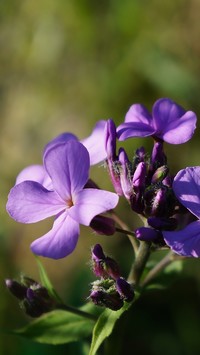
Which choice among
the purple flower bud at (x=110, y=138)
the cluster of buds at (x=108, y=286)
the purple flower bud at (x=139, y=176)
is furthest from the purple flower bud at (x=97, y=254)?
the purple flower bud at (x=110, y=138)

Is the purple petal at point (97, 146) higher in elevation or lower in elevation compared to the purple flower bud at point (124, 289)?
higher

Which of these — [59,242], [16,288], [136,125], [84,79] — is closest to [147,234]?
[59,242]

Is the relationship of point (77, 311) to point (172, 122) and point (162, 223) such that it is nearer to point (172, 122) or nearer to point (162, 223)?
point (162, 223)

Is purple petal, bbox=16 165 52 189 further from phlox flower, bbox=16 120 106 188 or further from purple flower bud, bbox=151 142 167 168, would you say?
purple flower bud, bbox=151 142 167 168

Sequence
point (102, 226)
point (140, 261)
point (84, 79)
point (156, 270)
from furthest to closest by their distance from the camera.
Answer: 1. point (84, 79)
2. point (156, 270)
3. point (140, 261)
4. point (102, 226)

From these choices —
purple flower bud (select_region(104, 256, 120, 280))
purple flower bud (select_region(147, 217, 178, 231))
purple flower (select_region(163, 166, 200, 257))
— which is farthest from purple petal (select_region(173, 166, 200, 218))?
purple flower bud (select_region(104, 256, 120, 280))

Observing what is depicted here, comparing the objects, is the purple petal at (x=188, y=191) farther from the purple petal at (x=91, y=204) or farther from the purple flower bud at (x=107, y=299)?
the purple flower bud at (x=107, y=299)
